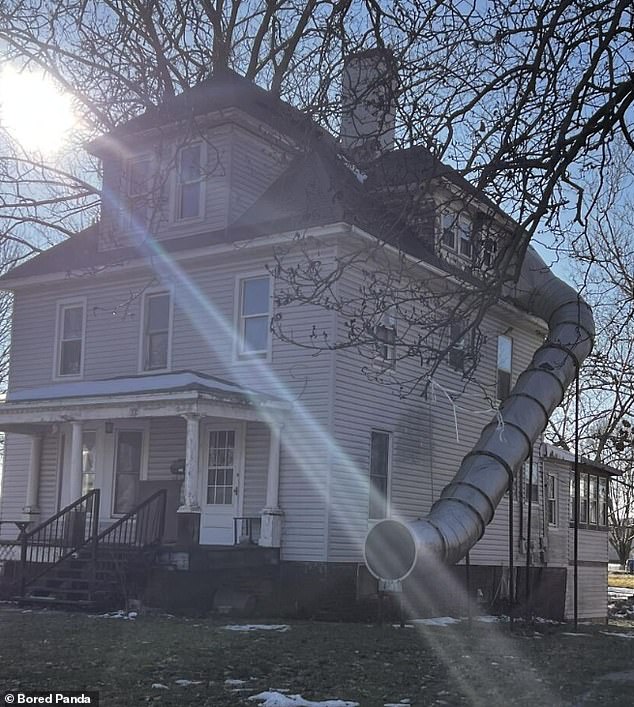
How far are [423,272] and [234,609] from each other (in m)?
7.06

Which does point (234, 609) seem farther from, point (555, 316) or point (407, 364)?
point (555, 316)

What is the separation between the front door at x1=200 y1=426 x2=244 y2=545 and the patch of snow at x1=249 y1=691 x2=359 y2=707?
369 inches

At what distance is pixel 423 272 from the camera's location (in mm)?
18297

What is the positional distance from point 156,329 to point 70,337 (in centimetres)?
254

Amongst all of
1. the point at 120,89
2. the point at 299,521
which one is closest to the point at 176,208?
the point at 299,521

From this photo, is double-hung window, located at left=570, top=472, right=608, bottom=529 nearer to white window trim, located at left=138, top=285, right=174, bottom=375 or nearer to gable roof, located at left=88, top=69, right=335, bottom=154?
white window trim, located at left=138, top=285, right=174, bottom=375

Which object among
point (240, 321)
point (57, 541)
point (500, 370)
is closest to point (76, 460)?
point (57, 541)

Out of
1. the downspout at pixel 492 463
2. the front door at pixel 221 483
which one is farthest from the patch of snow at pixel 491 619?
the front door at pixel 221 483

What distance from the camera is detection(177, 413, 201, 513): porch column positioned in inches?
599

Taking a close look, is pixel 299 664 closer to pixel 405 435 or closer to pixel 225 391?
pixel 225 391

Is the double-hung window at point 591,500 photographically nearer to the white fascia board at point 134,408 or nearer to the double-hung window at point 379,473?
the double-hung window at point 379,473

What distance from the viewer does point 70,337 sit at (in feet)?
67.4

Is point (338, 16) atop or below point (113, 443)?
atop

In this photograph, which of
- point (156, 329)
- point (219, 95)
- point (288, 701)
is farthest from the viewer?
point (156, 329)
